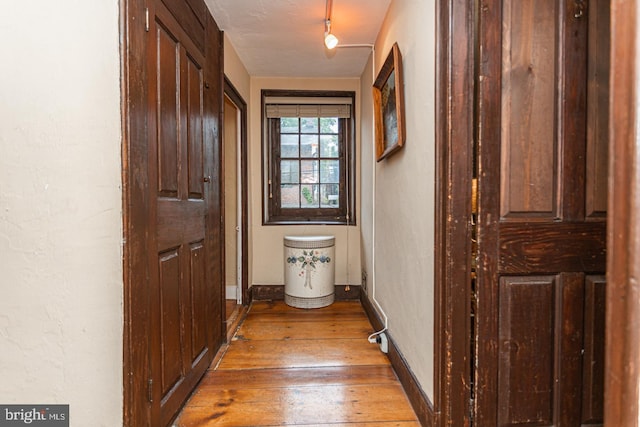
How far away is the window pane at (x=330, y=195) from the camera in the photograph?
11.8ft

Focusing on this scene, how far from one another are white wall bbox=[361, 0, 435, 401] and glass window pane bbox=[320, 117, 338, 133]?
1.15 meters

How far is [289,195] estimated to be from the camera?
11.7 feet

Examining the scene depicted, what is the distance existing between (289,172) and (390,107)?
1730mm

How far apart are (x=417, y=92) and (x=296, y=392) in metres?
1.63

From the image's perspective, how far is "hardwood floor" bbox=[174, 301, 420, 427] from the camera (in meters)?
1.55

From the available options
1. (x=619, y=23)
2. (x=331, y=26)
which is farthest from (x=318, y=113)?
(x=619, y=23)

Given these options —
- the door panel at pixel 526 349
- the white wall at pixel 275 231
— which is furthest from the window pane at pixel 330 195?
the door panel at pixel 526 349

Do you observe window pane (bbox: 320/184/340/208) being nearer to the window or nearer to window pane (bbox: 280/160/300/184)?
the window

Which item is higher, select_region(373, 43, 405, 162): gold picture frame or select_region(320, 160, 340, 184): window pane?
select_region(373, 43, 405, 162): gold picture frame

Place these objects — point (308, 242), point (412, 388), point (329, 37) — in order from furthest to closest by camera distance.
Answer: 1. point (308, 242)
2. point (329, 37)
3. point (412, 388)

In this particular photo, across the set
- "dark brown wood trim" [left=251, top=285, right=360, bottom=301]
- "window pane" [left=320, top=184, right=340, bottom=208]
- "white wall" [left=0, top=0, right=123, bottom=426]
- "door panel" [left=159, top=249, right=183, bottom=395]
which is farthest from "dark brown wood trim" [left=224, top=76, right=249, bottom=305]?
"white wall" [left=0, top=0, right=123, bottom=426]

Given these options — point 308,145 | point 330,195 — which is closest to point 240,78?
point 308,145

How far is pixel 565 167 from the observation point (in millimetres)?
1247

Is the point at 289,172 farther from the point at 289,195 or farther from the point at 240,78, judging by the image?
the point at 240,78
